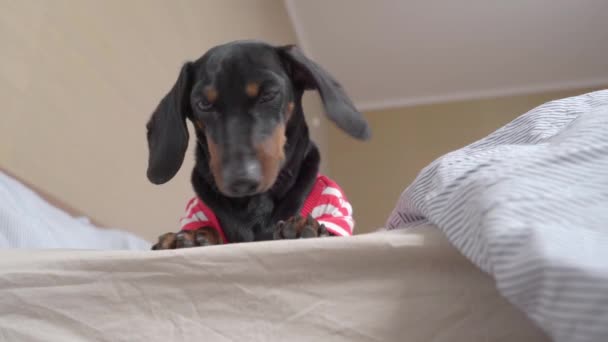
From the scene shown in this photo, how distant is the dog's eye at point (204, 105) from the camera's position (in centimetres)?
102

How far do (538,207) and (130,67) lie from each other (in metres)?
1.42

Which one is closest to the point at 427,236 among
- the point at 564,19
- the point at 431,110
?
the point at 564,19

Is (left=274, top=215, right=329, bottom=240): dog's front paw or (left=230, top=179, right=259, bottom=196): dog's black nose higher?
(left=230, top=179, right=259, bottom=196): dog's black nose

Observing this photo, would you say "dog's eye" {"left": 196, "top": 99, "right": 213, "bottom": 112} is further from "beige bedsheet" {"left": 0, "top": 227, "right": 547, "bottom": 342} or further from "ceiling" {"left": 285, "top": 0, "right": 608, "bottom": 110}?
"ceiling" {"left": 285, "top": 0, "right": 608, "bottom": 110}

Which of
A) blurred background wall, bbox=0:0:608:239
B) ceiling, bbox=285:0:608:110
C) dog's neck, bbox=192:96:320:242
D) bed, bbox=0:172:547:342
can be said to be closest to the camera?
bed, bbox=0:172:547:342

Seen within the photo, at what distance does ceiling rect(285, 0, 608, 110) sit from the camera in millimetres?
3371

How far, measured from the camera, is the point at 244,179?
35.6 inches

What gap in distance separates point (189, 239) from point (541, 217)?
614mm

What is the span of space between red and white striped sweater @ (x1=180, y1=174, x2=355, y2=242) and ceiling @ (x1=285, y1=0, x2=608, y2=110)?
2420mm

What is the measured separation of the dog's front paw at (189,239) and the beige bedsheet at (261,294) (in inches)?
12.2

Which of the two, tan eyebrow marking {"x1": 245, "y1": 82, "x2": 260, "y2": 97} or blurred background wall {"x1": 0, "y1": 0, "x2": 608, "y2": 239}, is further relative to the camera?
blurred background wall {"x1": 0, "y1": 0, "x2": 608, "y2": 239}

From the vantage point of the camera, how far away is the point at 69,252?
2.01 ft

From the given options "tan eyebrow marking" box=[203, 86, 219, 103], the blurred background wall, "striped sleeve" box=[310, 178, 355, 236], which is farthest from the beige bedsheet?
the blurred background wall

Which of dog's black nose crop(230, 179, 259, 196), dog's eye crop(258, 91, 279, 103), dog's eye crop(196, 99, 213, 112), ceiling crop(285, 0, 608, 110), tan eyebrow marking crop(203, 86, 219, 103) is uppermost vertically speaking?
tan eyebrow marking crop(203, 86, 219, 103)
